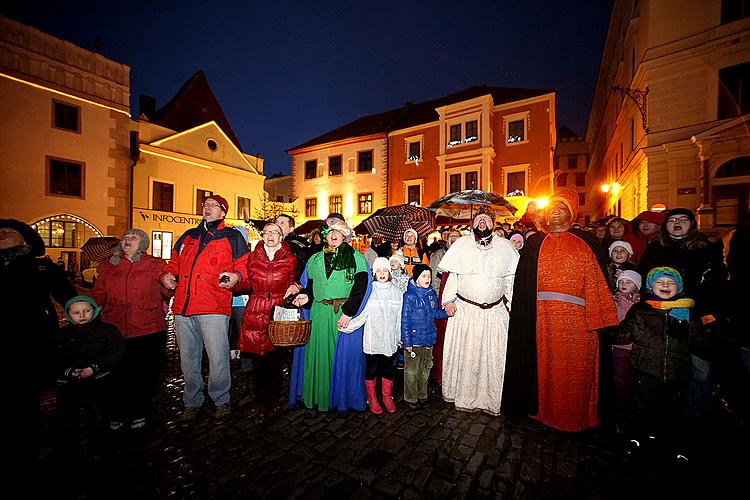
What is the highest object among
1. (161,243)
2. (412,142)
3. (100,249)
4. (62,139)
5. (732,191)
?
(412,142)

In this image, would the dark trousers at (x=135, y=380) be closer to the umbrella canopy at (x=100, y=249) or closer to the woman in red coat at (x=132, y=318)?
the woman in red coat at (x=132, y=318)

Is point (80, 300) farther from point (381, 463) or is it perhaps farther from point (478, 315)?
point (478, 315)

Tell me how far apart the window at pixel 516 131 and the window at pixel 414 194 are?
666 centimetres

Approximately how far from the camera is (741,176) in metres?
10.6

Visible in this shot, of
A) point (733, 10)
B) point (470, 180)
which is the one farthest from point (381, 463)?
point (470, 180)

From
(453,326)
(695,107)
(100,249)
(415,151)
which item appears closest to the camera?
(453,326)

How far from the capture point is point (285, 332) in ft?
10.7

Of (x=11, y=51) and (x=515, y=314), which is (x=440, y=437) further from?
(x=11, y=51)

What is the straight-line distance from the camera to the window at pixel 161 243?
2008 cm

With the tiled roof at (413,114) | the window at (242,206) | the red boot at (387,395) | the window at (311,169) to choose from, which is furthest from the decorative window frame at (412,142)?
the red boot at (387,395)

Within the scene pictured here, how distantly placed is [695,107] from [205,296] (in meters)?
16.0

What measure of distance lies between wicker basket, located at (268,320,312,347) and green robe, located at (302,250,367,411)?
0.61 metres

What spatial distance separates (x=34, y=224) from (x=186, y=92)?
15.6 m

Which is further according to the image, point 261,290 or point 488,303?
point 488,303
